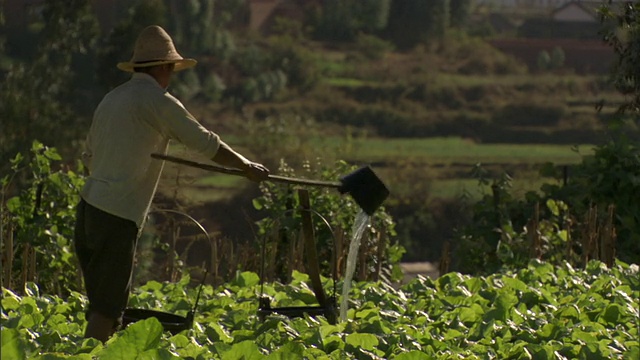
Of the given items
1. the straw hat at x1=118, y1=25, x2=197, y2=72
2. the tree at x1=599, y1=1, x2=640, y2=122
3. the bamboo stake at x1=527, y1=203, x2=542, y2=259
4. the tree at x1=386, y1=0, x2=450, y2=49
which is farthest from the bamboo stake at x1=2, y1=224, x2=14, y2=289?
the tree at x1=386, y1=0, x2=450, y2=49

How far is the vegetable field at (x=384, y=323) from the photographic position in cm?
465

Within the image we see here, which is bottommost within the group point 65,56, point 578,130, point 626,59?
point 578,130

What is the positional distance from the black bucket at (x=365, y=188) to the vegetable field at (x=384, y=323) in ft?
1.45

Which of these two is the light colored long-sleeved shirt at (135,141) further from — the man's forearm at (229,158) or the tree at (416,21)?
the tree at (416,21)

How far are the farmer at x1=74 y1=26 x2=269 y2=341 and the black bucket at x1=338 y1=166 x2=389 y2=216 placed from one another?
549 millimetres

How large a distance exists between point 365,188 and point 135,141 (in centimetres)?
104

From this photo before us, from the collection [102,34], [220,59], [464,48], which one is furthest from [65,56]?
[464,48]

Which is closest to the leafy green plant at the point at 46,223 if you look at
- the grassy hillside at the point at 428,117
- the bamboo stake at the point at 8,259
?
the bamboo stake at the point at 8,259

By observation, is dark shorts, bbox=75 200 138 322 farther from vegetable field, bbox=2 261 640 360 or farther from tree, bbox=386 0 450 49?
tree, bbox=386 0 450 49

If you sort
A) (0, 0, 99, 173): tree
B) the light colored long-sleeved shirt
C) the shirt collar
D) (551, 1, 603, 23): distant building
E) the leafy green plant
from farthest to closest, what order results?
1. (551, 1, 603, 23): distant building
2. (0, 0, 99, 173): tree
3. the leafy green plant
4. the shirt collar
5. the light colored long-sleeved shirt

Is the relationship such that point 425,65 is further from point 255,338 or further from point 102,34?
point 255,338

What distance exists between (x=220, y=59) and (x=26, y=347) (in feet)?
138

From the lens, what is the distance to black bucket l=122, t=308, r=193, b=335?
221 inches

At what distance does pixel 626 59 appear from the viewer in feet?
32.7
